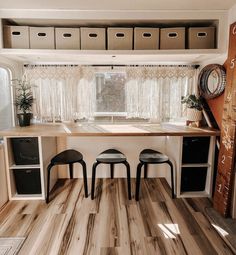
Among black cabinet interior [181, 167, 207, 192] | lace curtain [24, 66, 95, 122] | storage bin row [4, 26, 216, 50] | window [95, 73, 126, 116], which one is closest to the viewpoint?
storage bin row [4, 26, 216, 50]

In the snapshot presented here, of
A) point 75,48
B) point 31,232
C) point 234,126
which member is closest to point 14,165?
point 31,232

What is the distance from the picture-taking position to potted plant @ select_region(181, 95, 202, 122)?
2566mm

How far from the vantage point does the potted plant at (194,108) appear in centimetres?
257

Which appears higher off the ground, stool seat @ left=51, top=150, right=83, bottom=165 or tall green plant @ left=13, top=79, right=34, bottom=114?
tall green plant @ left=13, top=79, right=34, bottom=114

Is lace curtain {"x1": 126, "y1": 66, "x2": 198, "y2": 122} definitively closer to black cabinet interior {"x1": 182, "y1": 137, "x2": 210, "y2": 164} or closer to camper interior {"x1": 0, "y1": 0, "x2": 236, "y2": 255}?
camper interior {"x1": 0, "y1": 0, "x2": 236, "y2": 255}

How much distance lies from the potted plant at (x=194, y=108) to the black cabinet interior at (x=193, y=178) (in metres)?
0.63

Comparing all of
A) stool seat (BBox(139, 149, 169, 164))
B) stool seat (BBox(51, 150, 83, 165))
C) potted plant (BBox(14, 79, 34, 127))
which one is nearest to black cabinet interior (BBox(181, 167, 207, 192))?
stool seat (BBox(139, 149, 169, 164))

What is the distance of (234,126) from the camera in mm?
1899

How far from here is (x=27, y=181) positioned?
242cm

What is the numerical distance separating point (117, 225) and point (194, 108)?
1658mm

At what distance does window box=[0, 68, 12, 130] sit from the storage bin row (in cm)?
49

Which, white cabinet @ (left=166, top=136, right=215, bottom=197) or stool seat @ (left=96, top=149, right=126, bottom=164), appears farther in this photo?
white cabinet @ (left=166, top=136, right=215, bottom=197)

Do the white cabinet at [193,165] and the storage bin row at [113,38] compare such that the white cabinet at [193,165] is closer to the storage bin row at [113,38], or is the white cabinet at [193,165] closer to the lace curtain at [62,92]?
the storage bin row at [113,38]

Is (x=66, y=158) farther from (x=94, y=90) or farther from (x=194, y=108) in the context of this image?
(x=194, y=108)
